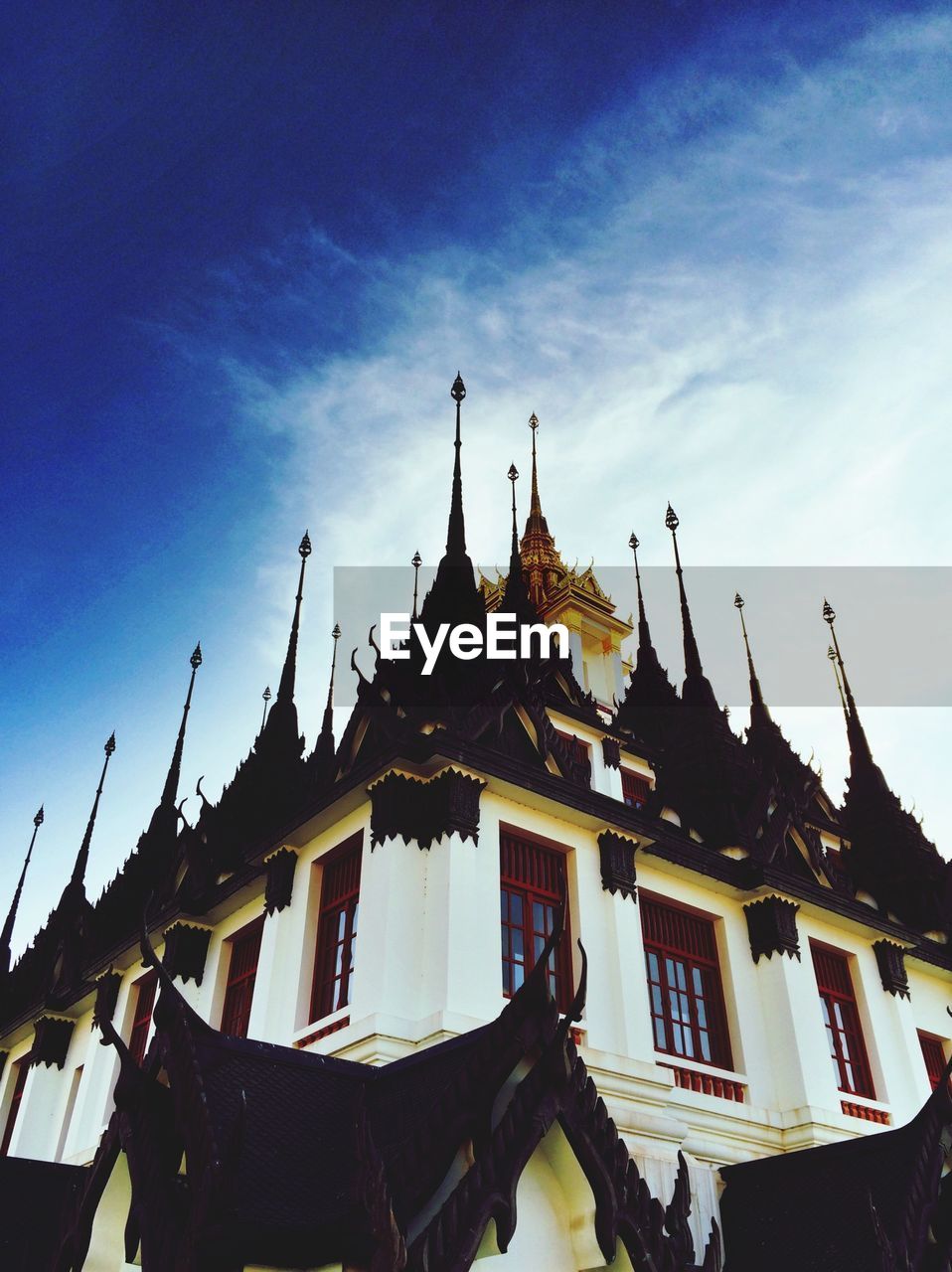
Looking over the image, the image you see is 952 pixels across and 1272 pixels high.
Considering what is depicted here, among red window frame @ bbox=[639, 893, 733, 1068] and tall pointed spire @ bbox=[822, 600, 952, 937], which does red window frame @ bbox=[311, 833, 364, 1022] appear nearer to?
red window frame @ bbox=[639, 893, 733, 1068]

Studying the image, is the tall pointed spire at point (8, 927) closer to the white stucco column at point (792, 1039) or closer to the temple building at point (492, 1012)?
the temple building at point (492, 1012)

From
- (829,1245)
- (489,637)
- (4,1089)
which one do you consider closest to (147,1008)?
(4,1089)

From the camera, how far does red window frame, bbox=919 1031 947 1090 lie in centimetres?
1862

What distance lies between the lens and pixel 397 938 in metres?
12.7

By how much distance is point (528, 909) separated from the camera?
13984mm

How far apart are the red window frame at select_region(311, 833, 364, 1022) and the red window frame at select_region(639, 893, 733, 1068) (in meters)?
4.25

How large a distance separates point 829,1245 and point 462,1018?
14.5 feet

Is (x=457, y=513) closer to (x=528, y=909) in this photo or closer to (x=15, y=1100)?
(x=528, y=909)

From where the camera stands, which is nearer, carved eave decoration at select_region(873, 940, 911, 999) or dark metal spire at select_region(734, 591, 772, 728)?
carved eave decoration at select_region(873, 940, 911, 999)

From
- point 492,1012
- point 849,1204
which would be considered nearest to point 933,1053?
point 849,1204

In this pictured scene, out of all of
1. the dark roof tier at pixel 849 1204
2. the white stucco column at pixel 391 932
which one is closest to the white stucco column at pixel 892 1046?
the dark roof tier at pixel 849 1204

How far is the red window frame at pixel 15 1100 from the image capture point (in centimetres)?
2172

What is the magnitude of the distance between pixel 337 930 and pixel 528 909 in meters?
2.51

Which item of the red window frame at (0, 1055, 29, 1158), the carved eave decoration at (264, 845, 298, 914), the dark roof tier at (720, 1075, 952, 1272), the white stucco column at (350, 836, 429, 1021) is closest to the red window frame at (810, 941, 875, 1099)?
the dark roof tier at (720, 1075, 952, 1272)
